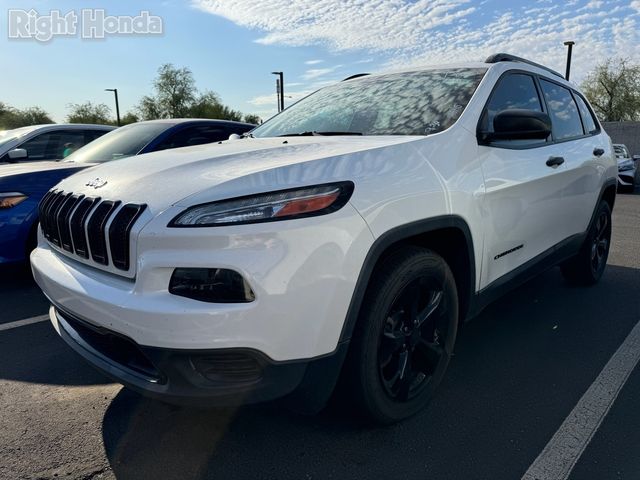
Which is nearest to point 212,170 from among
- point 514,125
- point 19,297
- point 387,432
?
point 387,432

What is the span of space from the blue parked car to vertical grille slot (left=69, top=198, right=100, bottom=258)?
2.54 metres

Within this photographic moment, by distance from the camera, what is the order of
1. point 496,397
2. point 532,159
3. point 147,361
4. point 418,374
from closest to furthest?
point 147,361, point 418,374, point 496,397, point 532,159

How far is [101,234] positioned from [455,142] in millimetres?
1674

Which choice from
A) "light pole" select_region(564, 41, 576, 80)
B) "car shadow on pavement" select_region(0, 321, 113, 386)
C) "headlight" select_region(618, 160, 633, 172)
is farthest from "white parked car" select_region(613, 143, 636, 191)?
"car shadow on pavement" select_region(0, 321, 113, 386)

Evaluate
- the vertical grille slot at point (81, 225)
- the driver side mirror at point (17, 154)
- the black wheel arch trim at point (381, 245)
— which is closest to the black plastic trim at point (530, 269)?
the black wheel arch trim at point (381, 245)

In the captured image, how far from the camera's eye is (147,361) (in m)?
1.94

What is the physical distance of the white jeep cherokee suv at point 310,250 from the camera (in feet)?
5.70

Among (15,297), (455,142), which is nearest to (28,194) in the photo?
(15,297)

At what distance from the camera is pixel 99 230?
2.00 m

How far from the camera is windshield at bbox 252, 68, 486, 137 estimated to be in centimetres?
271

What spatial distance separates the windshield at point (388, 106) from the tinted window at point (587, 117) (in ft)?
6.15

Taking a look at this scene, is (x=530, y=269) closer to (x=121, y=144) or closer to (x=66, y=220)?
(x=66, y=220)

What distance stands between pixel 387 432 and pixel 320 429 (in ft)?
1.02

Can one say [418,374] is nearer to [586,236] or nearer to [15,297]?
[586,236]
